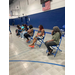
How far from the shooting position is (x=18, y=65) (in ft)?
7.33

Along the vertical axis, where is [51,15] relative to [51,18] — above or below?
above

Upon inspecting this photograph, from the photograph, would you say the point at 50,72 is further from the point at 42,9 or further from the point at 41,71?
the point at 42,9

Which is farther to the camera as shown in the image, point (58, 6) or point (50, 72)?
point (58, 6)

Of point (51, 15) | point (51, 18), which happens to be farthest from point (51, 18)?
point (51, 15)

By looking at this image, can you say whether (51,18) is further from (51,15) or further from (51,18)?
(51,15)

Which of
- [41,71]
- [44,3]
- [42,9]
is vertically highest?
[44,3]
